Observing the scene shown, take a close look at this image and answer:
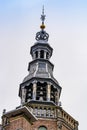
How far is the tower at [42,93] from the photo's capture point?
43.9 metres

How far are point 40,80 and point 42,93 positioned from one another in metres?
1.27

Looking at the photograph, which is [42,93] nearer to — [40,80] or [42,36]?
[40,80]

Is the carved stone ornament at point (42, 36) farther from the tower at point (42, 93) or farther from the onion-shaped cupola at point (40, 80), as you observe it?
the onion-shaped cupola at point (40, 80)

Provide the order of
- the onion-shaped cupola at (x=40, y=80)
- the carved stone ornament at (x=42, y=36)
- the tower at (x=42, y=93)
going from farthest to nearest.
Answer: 1. the carved stone ornament at (x=42, y=36)
2. the onion-shaped cupola at (x=40, y=80)
3. the tower at (x=42, y=93)

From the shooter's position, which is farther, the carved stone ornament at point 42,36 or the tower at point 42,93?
the carved stone ornament at point 42,36

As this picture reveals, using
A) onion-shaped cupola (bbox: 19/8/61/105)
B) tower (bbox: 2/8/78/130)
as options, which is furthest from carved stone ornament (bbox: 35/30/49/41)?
onion-shaped cupola (bbox: 19/8/61/105)

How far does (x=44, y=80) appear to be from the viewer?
48281 millimetres

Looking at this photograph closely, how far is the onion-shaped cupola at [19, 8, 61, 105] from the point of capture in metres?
47.3

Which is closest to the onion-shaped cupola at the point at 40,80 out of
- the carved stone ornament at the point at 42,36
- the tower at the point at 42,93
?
the tower at the point at 42,93

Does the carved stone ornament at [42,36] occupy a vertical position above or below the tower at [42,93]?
above

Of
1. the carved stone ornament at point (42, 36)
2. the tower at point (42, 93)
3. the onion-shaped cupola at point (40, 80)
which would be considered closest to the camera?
the tower at point (42, 93)

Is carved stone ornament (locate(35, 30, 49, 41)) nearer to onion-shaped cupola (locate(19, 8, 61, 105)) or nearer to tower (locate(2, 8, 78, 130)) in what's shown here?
tower (locate(2, 8, 78, 130))

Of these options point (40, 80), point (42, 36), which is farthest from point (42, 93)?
point (42, 36)

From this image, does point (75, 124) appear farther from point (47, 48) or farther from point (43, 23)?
point (43, 23)
